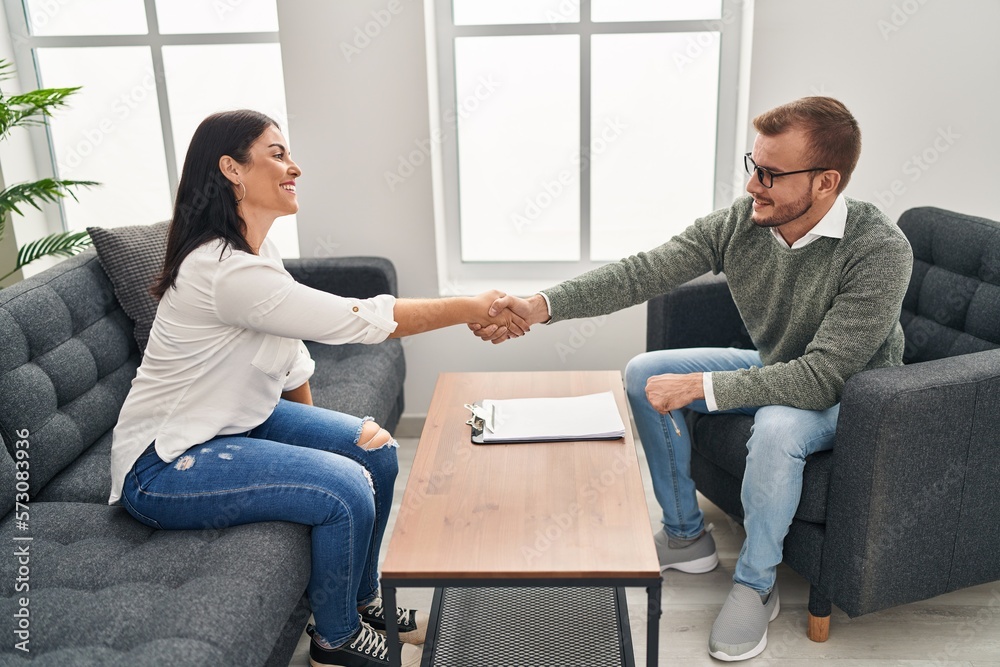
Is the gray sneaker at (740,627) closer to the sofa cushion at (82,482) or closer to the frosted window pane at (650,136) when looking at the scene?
the sofa cushion at (82,482)

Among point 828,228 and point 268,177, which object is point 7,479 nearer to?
point 268,177

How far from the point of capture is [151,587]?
1.48 metres

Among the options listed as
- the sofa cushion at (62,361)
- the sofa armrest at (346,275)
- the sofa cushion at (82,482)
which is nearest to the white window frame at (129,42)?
the sofa armrest at (346,275)

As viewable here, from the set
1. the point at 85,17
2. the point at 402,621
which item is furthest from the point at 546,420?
the point at 85,17

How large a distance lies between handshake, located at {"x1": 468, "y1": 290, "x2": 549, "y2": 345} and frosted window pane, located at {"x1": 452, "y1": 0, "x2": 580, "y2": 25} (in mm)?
1162

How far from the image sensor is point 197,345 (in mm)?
1747

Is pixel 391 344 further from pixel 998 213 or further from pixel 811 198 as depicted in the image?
pixel 998 213

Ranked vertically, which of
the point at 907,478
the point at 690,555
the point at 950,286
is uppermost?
the point at 950,286

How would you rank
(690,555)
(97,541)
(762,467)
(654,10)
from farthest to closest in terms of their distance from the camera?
(654,10) → (690,555) → (762,467) → (97,541)

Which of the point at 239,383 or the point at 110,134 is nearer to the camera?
the point at 239,383

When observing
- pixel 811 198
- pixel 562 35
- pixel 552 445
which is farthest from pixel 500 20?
pixel 552 445

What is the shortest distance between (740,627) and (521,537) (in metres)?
0.74

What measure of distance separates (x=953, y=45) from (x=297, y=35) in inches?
80.7

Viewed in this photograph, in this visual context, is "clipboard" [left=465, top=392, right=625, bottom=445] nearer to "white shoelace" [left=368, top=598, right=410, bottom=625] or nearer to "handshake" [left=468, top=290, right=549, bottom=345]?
"handshake" [left=468, top=290, right=549, bottom=345]
